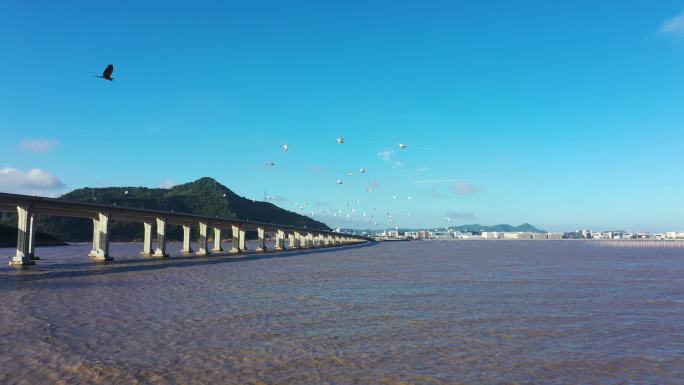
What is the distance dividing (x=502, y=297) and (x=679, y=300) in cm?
963

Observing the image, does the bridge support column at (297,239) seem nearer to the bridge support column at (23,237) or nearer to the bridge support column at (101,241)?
the bridge support column at (101,241)

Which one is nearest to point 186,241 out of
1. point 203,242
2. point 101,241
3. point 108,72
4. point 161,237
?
point 203,242

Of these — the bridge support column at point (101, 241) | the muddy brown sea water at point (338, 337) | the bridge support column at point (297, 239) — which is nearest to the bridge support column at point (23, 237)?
the bridge support column at point (101, 241)

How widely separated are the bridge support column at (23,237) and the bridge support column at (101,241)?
1247 centimetres

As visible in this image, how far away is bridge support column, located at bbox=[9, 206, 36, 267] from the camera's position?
176 feet

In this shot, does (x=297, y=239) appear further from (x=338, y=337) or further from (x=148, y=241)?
(x=338, y=337)

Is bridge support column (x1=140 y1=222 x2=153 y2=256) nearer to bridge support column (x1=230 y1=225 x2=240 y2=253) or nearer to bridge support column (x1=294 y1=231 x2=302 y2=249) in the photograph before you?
bridge support column (x1=230 y1=225 x2=240 y2=253)

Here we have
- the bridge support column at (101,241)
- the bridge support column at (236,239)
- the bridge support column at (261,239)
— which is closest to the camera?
the bridge support column at (101,241)

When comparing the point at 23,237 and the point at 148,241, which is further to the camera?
the point at 148,241

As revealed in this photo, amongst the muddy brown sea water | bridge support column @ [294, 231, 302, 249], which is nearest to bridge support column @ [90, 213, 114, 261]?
the muddy brown sea water

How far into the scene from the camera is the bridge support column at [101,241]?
2645 inches

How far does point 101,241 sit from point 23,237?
49.1 feet

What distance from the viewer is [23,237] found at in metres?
53.7

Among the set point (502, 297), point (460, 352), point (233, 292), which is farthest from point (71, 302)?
point (502, 297)
